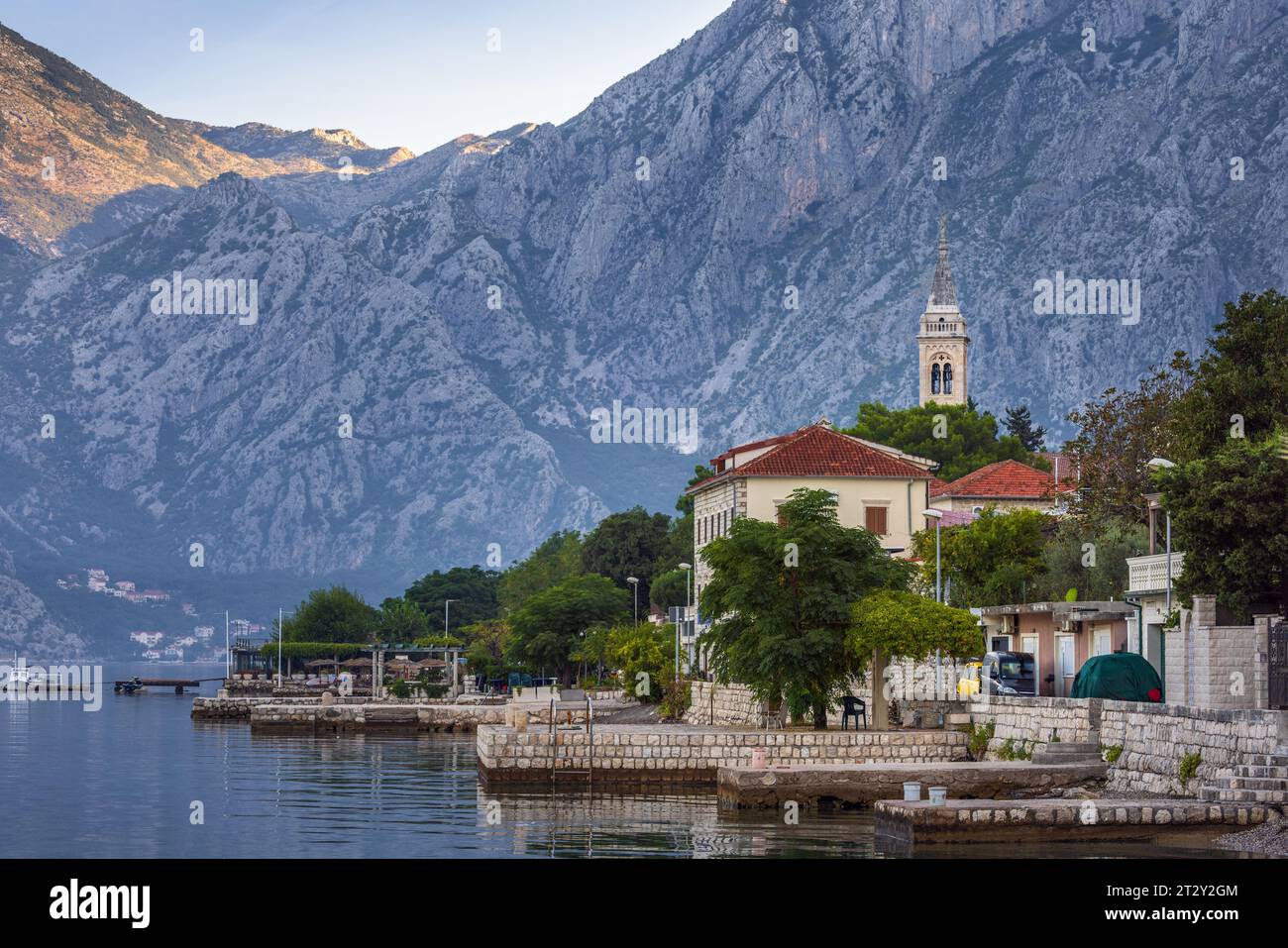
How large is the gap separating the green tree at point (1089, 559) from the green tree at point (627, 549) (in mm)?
73932

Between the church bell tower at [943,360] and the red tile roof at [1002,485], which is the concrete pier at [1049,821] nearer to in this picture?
the red tile roof at [1002,485]

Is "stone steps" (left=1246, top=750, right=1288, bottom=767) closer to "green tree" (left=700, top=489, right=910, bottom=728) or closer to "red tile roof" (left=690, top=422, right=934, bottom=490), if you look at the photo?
"green tree" (left=700, top=489, right=910, bottom=728)

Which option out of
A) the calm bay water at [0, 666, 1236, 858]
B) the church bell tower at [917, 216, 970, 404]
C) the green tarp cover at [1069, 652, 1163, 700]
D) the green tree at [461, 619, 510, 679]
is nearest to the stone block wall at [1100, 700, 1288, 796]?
the green tarp cover at [1069, 652, 1163, 700]

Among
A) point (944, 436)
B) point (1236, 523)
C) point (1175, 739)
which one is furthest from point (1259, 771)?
point (944, 436)

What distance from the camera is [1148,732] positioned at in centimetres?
4444

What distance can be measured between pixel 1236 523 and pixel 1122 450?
29145 millimetres

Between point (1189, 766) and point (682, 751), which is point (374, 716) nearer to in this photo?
point (682, 751)

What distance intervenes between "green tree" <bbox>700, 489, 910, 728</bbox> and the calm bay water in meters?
6.26

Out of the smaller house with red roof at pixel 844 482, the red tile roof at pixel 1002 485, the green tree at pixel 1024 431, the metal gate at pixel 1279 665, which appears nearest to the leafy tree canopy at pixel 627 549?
the green tree at pixel 1024 431

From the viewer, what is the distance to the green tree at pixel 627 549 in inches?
5822
